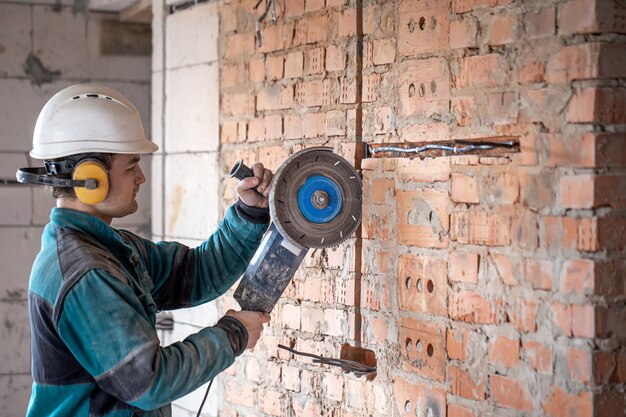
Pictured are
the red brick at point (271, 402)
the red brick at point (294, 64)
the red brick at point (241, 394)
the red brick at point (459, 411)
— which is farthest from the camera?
the red brick at point (241, 394)

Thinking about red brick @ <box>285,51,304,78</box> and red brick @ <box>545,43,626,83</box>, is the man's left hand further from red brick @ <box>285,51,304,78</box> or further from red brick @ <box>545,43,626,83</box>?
red brick @ <box>545,43,626,83</box>

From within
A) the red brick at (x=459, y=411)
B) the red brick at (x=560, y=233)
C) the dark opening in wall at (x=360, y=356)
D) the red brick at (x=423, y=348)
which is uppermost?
the red brick at (x=560, y=233)

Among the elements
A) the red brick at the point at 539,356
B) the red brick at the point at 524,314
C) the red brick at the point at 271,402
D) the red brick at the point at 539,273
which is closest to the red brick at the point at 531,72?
the red brick at the point at 539,273

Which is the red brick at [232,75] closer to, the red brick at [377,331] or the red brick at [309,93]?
the red brick at [309,93]

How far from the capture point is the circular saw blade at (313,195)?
250 cm

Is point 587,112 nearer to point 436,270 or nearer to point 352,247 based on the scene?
point 436,270

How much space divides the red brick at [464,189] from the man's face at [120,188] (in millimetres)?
907

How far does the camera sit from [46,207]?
15.3 feet

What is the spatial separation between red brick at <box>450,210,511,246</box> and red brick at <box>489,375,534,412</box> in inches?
14.3

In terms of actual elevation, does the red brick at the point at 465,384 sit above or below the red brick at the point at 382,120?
below

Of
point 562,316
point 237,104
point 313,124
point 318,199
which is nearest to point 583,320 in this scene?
point 562,316

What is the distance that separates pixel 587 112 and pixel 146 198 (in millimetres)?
3227

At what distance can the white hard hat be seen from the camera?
237cm

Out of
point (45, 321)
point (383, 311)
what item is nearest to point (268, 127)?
point (383, 311)
